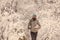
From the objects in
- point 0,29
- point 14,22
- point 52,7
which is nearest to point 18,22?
point 14,22

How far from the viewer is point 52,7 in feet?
26.0

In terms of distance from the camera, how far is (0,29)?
696cm

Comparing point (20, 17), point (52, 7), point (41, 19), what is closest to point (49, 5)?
point (52, 7)

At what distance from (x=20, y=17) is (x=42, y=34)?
127cm

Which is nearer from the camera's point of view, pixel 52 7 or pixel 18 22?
pixel 18 22

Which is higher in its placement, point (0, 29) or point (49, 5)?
point (49, 5)

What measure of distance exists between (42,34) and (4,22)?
162 centimetres

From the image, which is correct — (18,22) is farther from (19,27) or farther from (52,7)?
(52,7)

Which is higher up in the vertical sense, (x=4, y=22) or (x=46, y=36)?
(x=4, y=22)

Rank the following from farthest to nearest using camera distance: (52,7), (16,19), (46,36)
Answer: (52,7), (16,19), (46,36)

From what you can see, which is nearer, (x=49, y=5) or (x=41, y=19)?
(x=41, y=19)

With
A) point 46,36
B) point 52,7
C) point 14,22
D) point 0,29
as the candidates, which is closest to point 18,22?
point 14,22

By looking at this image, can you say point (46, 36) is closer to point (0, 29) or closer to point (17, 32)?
point (17, 32)

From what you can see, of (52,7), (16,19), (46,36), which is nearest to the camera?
(46,36)
